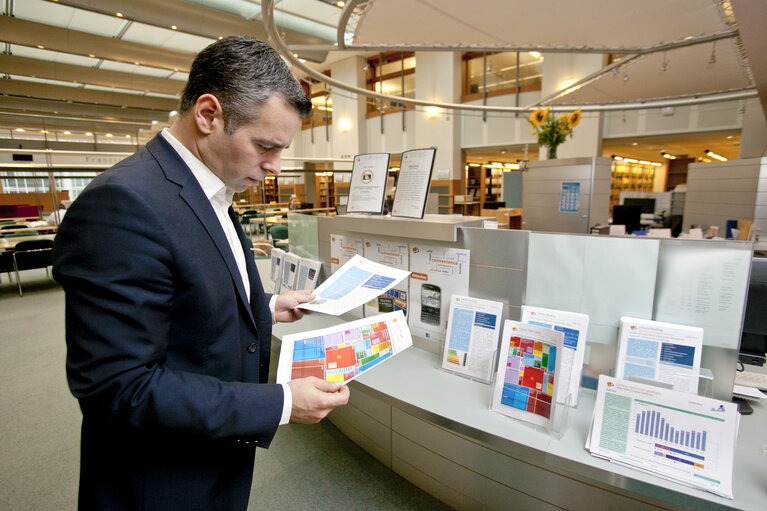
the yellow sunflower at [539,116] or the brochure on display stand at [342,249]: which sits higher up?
the yellow sunflower at [539,116]

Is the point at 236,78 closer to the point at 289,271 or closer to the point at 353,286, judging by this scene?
the point at 353,286

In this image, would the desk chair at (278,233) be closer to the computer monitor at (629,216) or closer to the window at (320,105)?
the computer monitor at (629,216)

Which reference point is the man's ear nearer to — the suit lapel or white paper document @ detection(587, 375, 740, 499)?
the suit lapel

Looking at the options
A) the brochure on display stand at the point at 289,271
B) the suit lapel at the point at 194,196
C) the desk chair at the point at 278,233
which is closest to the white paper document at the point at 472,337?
the suit lapel at the point at 194,196

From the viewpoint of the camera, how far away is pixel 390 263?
1.86m

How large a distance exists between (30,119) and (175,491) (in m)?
18.1

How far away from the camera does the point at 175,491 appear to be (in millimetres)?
797

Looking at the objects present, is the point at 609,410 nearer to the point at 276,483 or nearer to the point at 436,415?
the point at 436,415

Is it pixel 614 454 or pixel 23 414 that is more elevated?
pixel 614 454

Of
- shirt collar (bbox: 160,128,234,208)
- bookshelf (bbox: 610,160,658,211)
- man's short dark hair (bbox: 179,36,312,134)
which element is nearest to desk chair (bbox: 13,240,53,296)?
shirt collar (bbox: 160,128,234,208)

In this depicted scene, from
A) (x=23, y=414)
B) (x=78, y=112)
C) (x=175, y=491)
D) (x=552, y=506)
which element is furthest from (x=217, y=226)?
(x=78, y=112)

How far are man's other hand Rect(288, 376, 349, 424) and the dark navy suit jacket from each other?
0.05 m

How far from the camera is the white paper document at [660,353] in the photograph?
1.10 meters

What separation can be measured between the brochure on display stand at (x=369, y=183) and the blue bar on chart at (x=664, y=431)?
1373mm
